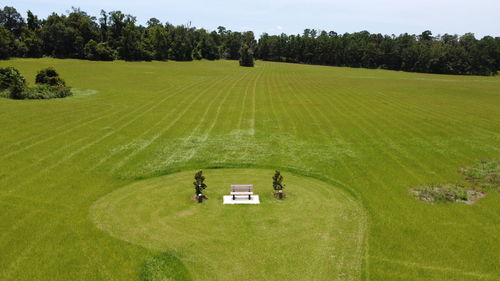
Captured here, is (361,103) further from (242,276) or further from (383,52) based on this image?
(383,52)

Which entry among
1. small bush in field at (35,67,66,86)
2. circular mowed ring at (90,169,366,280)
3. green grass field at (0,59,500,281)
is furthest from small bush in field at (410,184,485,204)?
small bush in field at (35,67,66,86)

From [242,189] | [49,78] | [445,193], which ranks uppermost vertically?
[49,78]

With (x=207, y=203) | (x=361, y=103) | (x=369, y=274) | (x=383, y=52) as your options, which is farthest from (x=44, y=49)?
(x=383, y=52)

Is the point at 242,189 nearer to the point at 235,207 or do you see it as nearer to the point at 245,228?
the point at 235,207

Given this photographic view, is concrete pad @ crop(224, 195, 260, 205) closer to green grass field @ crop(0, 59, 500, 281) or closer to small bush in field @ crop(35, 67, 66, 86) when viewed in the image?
green grass field @ crop(0, 59, 500, 281)

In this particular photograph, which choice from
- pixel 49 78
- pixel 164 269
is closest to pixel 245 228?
pixel 164 269

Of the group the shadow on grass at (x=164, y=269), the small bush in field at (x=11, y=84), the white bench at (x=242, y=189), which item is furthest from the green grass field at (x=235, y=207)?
the small bush in field at (x=11, y=84)
